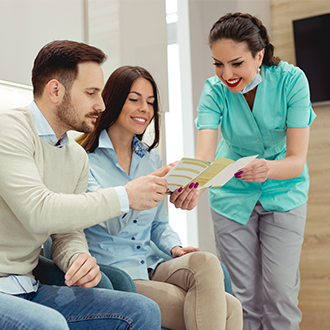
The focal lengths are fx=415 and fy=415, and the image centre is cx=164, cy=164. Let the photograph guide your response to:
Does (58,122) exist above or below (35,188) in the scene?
above

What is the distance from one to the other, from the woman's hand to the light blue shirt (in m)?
0.36

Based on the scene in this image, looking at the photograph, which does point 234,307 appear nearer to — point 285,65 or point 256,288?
point 256,288

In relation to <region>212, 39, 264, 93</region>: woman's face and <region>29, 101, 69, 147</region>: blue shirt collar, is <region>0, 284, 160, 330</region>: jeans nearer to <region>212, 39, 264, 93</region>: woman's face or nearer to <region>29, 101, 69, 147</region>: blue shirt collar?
<region>29, 101, 69, 147</region>: blue shirt collar

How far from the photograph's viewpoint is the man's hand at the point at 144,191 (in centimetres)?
115

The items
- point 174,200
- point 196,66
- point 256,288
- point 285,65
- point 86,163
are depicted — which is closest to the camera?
point 86,163

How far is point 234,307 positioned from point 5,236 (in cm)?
79


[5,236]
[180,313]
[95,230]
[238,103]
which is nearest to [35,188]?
[5,236]

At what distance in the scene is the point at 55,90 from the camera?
1234 mm

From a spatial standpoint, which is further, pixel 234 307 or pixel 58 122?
pixel 234 307

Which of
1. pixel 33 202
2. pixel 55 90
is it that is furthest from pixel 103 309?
pixel 55 90

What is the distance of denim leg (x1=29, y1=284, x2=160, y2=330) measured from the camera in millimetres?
1048

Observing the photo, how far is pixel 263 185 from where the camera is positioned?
6.36ft

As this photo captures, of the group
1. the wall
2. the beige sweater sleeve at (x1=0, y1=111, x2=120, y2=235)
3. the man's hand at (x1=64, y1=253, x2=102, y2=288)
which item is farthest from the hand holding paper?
the wall

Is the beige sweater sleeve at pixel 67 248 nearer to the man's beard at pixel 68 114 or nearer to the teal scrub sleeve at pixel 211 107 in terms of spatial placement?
the man's beard at pixel 68 114
